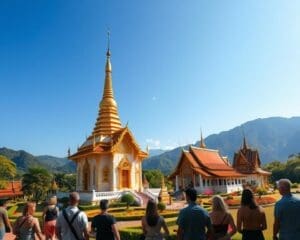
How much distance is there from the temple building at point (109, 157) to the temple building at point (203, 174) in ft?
30.0

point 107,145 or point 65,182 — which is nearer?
point 107,145

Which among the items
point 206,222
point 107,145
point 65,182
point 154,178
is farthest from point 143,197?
point 65,182

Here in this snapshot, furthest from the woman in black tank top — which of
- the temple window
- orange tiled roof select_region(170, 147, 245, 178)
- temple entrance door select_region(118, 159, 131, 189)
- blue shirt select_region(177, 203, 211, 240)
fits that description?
orange tiled roof select_region(170, 147, 245, 178)

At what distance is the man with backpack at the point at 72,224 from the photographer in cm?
592

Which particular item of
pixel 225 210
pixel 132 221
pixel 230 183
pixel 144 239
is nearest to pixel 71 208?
pixel 144 239

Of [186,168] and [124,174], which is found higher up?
[186,168]

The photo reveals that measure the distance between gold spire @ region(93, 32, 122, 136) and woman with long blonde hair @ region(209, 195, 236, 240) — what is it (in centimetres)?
2873

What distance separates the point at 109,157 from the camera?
31.7 metres

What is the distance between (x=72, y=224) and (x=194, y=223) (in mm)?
2242

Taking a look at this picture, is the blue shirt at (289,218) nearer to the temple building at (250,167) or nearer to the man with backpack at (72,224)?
the man with backpack at (72,224)

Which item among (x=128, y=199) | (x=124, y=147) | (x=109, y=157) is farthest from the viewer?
(x=124, y=147)

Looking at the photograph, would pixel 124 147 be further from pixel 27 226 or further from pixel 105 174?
pixel 27 226

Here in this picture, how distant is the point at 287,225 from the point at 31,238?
515cm

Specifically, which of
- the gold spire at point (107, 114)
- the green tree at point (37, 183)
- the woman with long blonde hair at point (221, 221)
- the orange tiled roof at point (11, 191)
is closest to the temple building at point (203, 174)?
the gold spire at point (107, 114)
